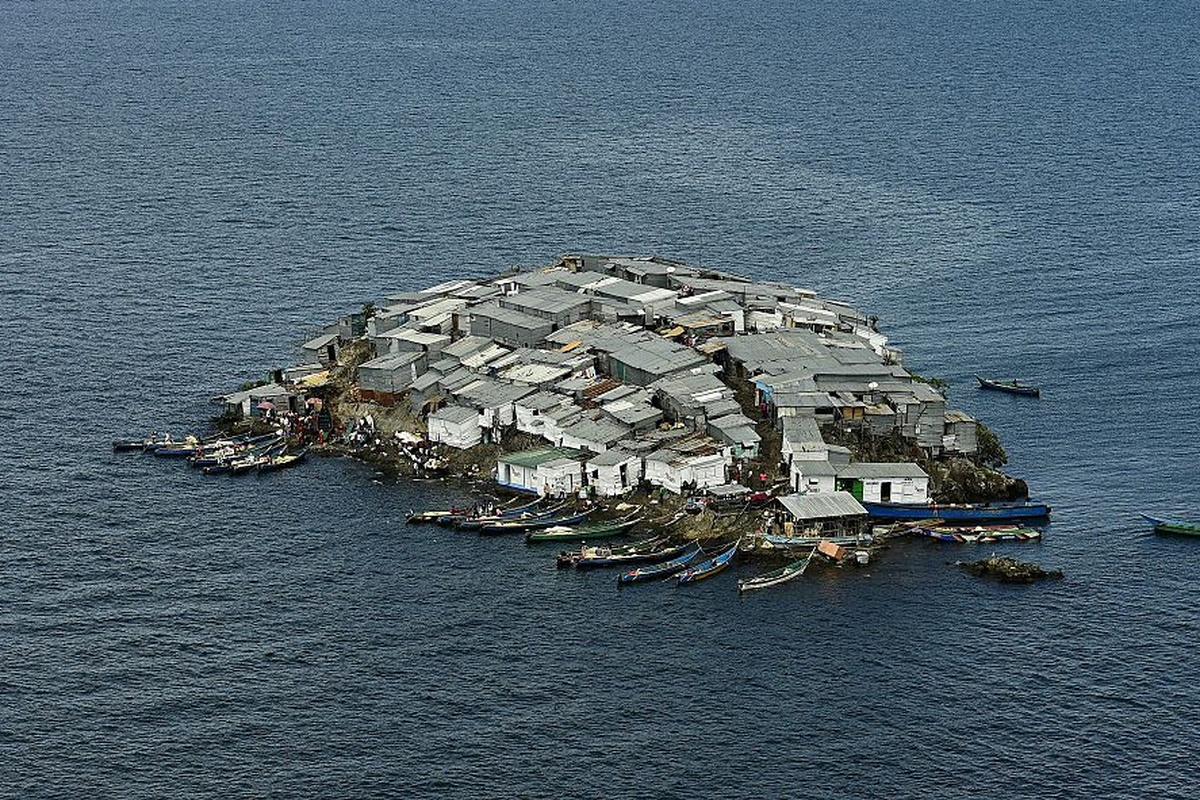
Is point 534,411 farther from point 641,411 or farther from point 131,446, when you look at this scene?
point 131,446

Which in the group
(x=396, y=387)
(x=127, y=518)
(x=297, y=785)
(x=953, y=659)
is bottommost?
(x=297, y=785)

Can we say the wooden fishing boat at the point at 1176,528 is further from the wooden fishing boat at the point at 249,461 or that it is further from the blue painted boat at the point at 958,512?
the wooden fishing boat at the point at 249,461

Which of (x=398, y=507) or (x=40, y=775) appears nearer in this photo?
(x=40, y=775)

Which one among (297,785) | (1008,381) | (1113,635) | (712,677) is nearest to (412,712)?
(297,785)

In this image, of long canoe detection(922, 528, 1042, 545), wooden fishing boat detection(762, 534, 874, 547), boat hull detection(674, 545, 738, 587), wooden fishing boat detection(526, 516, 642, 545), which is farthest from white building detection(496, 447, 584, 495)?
long canoe detection(922, 528, 1042, 545)

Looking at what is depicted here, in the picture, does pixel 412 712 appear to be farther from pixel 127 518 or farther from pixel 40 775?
pixel 127 518

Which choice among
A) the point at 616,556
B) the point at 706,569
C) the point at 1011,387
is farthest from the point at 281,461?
the point at 1011,387
